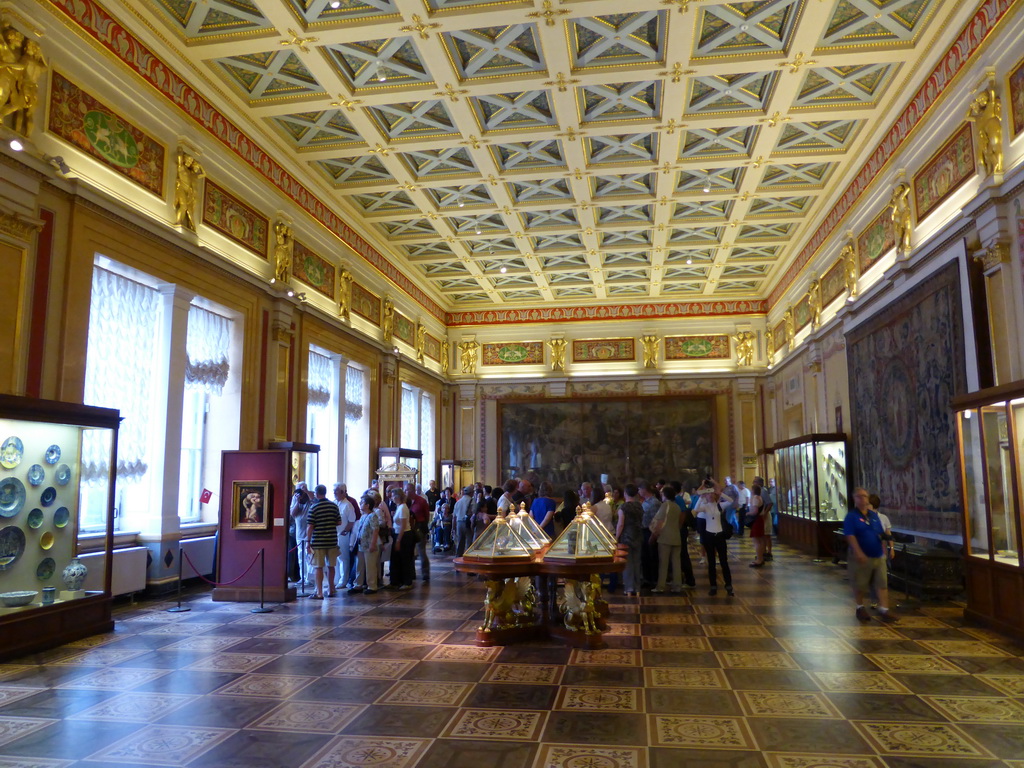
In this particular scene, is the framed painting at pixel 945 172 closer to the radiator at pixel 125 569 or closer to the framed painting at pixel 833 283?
the framed painting at pixel 833 283

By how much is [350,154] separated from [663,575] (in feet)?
28.6

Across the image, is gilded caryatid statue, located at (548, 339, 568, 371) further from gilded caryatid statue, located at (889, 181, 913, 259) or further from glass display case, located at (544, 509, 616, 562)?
glass display case, located at (544, 509, 616, 562)

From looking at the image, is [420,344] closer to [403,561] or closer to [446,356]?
[446,356]

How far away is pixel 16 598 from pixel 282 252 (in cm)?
760

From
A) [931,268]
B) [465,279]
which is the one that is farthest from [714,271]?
[931,268]

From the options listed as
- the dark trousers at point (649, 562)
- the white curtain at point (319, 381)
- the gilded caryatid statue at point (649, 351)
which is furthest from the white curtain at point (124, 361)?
the gilded caryatid statue at point (649, 351)

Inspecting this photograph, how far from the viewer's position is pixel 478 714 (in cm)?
500

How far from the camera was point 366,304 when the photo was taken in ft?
56.8

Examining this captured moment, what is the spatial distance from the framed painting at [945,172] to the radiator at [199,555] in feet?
37.4

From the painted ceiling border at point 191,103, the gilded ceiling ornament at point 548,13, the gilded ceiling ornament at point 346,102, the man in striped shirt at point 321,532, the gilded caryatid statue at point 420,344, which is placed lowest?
the man in striped shirt at point 321,532

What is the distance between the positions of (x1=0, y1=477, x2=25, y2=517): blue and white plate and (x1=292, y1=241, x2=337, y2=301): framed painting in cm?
734

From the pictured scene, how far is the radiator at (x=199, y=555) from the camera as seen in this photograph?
10227 mm

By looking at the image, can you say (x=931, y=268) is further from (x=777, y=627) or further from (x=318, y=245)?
(x=318, y=245)

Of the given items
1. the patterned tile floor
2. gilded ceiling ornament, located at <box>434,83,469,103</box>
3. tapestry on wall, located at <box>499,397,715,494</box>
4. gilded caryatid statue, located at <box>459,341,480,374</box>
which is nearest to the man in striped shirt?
the patterned tile floor
